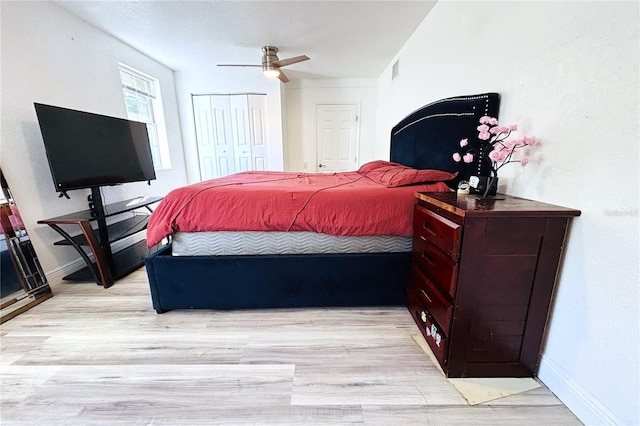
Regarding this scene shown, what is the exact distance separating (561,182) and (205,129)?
4.71 meters

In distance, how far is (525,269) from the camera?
3.51 ft

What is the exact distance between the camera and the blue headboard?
1553 millimetres

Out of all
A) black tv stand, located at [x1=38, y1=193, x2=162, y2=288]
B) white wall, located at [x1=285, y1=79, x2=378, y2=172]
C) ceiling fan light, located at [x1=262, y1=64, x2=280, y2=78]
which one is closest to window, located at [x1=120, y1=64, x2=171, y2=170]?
black tv stand, located at [x1=38, y1=193, x2=162, y2=288]

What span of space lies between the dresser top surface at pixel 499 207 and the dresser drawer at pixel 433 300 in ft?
1.43

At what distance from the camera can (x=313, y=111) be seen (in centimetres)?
459

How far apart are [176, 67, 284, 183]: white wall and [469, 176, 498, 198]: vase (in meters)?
3.55

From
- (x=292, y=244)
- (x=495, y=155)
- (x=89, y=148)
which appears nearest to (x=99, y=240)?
(x=89, y=148)

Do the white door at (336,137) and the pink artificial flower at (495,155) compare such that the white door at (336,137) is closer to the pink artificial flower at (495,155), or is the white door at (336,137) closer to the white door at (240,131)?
the white door at (240,131)

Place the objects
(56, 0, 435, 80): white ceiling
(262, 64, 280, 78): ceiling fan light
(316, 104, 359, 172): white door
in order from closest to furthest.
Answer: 1. (56, 0, 435, 80): white ceiling
2. (262, 64, 280, 78): ceiling fan light
3. (316, 104, 359, 172): white door

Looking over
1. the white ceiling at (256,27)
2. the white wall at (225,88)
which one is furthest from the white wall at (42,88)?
the white wall at (225,88)

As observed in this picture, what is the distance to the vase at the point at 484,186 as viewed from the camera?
1.29 meters

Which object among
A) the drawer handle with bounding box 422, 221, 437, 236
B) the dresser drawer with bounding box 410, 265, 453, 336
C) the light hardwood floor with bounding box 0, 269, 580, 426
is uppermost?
the drawer handle with bounding box 422, 221, 437, 236

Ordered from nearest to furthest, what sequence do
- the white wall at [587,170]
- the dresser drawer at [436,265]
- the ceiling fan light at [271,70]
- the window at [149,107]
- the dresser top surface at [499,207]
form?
the white wall at [587,170] → the dresser top surface at [499,207] → the dresser drawer at [436,265] → the ceiling fan light at [271,70] → the window at [149,107]

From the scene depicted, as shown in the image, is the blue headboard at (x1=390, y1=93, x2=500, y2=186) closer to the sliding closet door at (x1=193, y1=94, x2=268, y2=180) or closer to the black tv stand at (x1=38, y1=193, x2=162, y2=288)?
the sliding closet door at (x1=193, y1=94, x2=268, y2=180)
